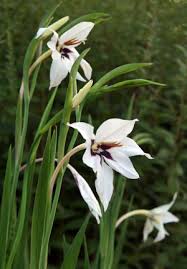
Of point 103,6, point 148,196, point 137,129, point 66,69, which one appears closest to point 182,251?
point 148,196

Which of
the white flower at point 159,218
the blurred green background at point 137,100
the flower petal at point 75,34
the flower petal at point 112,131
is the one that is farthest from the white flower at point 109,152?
the blurred green background at point 137,100

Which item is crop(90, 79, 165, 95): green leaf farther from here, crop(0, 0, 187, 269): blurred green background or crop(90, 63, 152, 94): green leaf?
crop(0, 0, 187, 269): blurred green background

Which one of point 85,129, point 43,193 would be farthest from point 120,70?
point 43,193

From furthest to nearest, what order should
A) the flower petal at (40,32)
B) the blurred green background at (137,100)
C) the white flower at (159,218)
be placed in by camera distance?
the blurred green background at (137,100) < the white flower at (159,218) < the flower petal at (40,32)

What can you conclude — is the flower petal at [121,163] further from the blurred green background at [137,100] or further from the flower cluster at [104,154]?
the blurred green background at [137,100]

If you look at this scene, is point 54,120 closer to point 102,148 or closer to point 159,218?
point 102,148

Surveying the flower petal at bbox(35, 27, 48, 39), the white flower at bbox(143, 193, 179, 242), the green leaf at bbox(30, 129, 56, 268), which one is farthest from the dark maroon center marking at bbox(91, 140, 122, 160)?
the white flower at bbox(143, 193, 179, 242)

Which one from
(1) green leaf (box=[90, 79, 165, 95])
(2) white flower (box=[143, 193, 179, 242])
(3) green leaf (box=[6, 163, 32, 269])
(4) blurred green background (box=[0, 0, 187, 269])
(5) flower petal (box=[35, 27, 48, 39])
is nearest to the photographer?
(1) green leaf (box=[90, 79, 165, 95])
